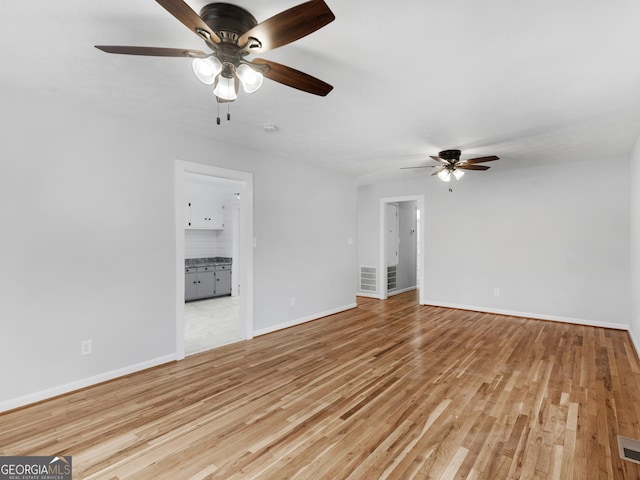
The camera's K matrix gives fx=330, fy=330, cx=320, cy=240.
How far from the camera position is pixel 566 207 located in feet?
17.0

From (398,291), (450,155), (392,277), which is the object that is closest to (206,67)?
(450,155)

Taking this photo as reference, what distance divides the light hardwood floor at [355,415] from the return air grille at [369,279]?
127 inches

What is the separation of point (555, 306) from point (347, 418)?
4.56m

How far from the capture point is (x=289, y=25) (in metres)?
1.47

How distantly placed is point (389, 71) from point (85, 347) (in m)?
3.47

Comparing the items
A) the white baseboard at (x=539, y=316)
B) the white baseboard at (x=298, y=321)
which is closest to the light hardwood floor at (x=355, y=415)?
the white baseboard at (x=298, y=321)

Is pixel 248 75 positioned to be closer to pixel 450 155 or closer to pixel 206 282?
pixel 450 155

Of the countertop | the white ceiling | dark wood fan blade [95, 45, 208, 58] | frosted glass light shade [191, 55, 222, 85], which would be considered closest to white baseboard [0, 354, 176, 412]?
the white ceiling

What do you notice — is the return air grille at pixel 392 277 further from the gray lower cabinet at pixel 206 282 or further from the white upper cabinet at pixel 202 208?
the white upper cabinet at pixel 202 208

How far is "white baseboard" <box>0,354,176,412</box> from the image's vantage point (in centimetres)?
262

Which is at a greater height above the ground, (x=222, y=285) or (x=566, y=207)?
(x=566, y=207)

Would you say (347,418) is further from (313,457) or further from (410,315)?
(410,315)

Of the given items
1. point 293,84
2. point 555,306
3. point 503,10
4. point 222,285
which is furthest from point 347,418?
point 222,285

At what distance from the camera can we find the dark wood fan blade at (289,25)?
136 centimetres
